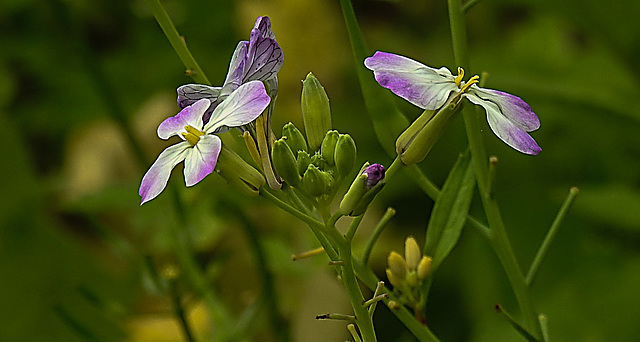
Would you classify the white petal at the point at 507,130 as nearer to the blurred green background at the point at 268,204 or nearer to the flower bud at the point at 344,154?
the flower bud at the point at 344,154

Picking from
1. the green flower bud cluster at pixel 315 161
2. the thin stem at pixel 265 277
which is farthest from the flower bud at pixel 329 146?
the thin stem at pixel 265 277

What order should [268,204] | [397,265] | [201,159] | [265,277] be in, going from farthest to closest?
1. [268,204]
2. [265,277]
3. [397,265]
4. [201,159]

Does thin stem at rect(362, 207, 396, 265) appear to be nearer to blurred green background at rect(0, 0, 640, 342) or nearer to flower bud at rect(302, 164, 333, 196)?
flower bud at rect(302, 164, 333, 196)

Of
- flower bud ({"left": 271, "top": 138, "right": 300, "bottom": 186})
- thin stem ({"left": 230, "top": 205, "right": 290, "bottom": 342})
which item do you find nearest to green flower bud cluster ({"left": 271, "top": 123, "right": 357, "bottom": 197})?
flower bud ({"left": 271, "top": 138, "right": 300, "bottom": 186})

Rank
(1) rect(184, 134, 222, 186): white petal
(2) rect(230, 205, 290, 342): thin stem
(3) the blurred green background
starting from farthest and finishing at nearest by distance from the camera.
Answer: (3) the blurred green background
(2) rect(230, 205, 290, 342): thin stem
(1) rect(184, 134, 222, 186): white petal

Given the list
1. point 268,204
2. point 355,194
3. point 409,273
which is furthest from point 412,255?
point 268,204

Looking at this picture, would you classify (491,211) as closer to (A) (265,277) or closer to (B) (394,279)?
Result: (B) (394,279)

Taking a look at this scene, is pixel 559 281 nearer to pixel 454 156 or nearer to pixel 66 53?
pixel 454 156
